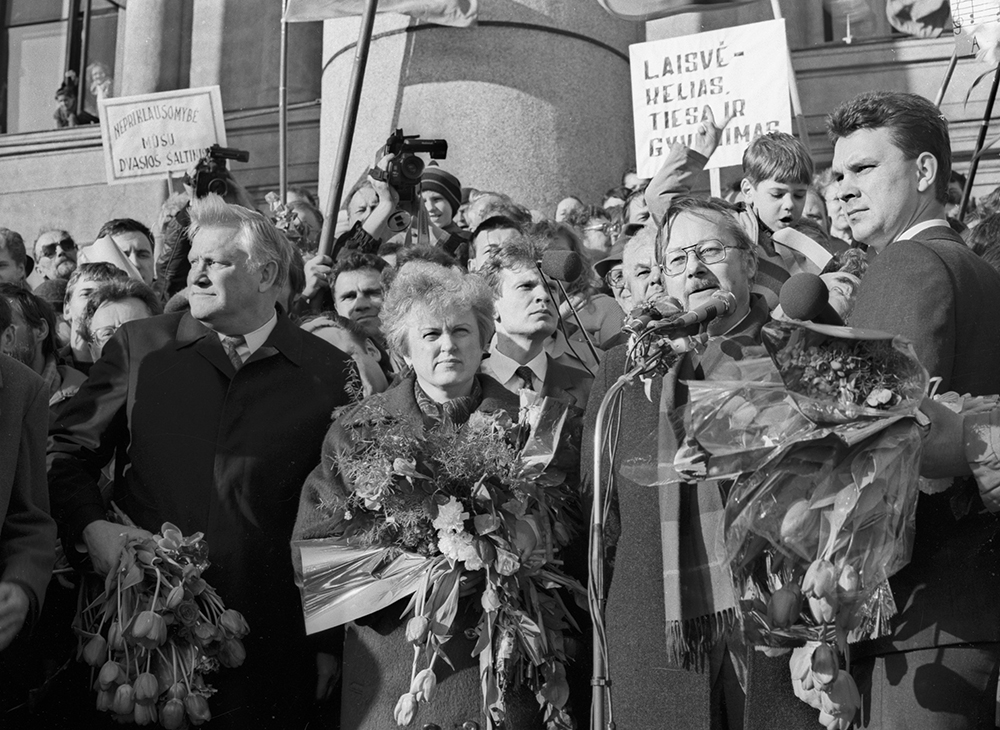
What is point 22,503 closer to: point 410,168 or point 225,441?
point 225,441

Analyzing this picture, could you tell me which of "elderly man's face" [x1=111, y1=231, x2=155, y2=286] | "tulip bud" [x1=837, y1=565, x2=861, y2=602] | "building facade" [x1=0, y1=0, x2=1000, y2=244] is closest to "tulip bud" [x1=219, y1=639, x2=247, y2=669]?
"tulip bud" [x1=837, y1=565, x2=861, y2=602]

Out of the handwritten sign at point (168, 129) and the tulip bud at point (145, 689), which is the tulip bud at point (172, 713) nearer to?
the tulip bud at point (145, 689)

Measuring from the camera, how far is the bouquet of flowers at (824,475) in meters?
3.10

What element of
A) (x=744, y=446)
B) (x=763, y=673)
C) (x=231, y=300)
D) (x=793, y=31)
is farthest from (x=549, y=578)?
(x=793, y=31)

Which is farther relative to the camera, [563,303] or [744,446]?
[563,303]

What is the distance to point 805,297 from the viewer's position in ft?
9.95

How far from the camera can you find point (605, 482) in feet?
12.8

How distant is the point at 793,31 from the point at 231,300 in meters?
9.00

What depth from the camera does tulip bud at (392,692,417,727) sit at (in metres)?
3.88

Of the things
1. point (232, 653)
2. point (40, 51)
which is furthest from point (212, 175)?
point (40, 51)

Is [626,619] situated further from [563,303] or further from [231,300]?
Result: [563,303]

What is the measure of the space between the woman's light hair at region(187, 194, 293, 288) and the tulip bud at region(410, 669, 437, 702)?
1.69 meters

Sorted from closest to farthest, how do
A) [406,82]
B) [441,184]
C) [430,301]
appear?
[430,301]
[441,184]
[406,82]

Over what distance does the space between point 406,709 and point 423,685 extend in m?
0.08
